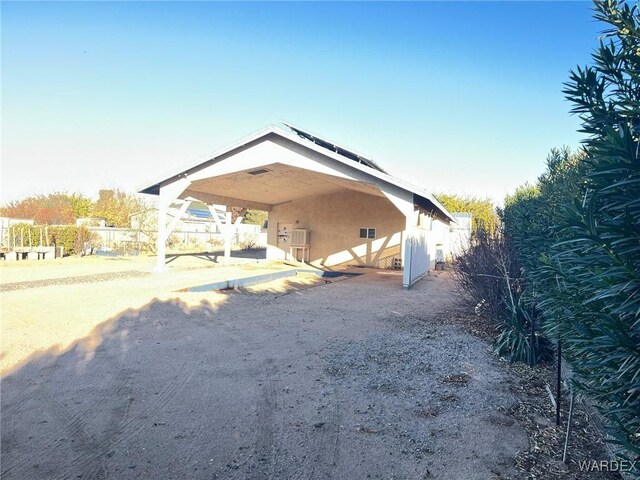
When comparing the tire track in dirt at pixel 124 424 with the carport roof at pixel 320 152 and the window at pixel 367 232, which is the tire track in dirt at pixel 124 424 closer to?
the carport roof at pixel 320 152

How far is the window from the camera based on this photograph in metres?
21.4

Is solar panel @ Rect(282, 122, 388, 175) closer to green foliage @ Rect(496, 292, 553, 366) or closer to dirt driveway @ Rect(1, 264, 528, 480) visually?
dirt driveway @ Rect(1, 264, 528, 480)

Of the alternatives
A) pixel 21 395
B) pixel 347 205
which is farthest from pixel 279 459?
pixel 347 205

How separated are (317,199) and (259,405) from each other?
19.0 metres

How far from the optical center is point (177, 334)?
7199mm

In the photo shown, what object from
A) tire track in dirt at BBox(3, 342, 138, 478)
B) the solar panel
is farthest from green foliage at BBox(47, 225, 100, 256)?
tire track in dirt at BBox(3, 342, 138, 478)

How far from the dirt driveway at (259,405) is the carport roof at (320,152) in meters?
6.30

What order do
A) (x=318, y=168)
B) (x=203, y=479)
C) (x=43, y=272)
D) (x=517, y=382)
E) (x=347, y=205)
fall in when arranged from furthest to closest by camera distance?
(x=347, y=205)
(x=43, y=272)
(x=318, y=168)
(x=517, y=382)
(x=203, y=479)

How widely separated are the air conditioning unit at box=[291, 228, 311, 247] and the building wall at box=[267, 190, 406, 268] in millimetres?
390

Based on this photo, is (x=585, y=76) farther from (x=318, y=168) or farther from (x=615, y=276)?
(x=318, y=168)

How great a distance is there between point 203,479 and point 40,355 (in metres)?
4.39

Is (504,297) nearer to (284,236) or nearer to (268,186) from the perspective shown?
(268,186)

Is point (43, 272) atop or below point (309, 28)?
below

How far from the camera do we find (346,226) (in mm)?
22094
